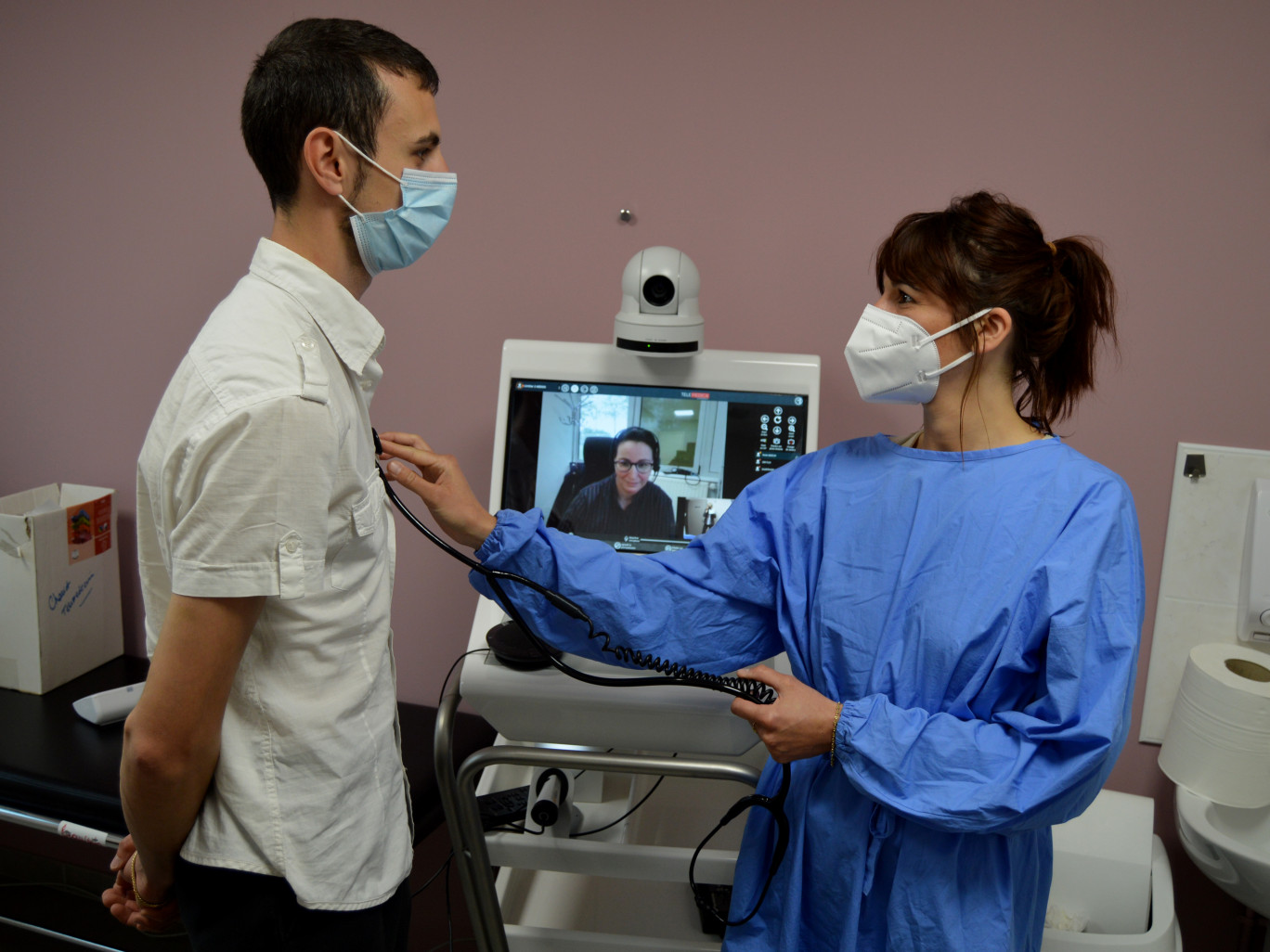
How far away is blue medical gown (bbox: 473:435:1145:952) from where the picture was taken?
926 millimetres

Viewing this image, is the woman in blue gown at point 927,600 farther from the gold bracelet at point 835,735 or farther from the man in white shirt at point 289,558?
the man in white shirt at point 289,558

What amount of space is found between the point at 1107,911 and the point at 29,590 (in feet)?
7.03

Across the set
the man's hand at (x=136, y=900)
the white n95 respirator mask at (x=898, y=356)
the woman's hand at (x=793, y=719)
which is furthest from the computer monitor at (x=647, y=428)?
the man's hand at (x=136, y=900)

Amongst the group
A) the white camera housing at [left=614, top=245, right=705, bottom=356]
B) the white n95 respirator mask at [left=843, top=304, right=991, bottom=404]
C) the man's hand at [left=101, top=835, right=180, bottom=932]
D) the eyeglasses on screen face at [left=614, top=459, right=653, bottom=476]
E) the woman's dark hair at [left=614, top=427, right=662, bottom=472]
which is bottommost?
the man's hand at [left=101, top=835, right=180, bottom=932]

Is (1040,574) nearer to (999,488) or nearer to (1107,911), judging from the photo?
(999,488)

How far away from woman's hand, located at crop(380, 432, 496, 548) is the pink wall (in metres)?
0.75

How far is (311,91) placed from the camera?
2.85 feet

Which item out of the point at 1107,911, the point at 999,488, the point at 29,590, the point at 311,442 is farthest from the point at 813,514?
the point at 29,590

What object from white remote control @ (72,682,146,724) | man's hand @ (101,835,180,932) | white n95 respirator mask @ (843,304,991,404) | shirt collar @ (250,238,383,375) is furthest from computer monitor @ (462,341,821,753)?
white remote control @ (72,682,146,724)

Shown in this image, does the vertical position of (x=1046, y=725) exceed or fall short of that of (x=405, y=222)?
it falls short

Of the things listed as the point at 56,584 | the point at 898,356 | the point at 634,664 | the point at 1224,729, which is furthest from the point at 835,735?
the point at 56,584

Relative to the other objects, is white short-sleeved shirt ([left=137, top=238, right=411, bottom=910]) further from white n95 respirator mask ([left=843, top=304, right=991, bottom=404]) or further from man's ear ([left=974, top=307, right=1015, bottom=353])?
man's ear ([left=974, top=307, right=1015, bottom=353])

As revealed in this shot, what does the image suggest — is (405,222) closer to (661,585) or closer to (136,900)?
(661,585)

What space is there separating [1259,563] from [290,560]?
1.65 metres
